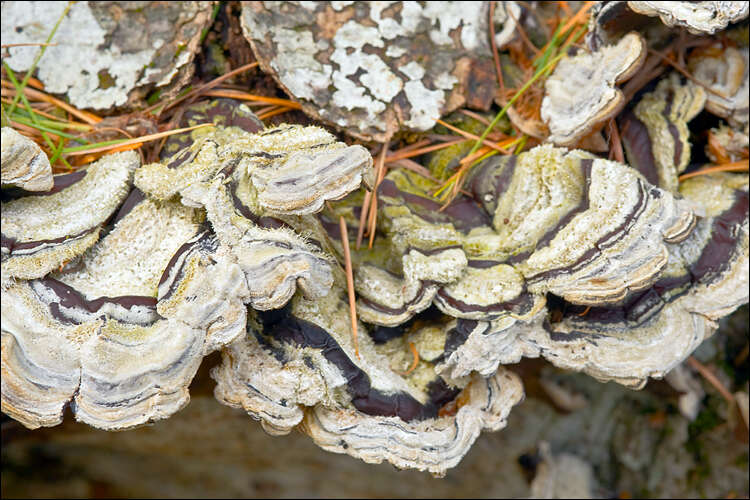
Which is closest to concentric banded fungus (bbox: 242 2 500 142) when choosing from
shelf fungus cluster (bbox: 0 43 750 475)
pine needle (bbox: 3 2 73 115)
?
shelf fungus cluster (bbox: 0 43 750 475)

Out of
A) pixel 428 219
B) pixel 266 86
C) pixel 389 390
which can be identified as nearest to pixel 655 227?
pixel 428 219

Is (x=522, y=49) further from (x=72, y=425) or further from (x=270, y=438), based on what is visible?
(x=72, y=425)

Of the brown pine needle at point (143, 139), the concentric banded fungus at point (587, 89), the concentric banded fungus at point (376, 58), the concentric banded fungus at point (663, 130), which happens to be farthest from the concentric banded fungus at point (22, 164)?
the concentric banded fungus at point (663, 130)

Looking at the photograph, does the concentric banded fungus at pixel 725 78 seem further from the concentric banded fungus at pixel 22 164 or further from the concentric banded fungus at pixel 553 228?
the concentric banded fungus at pixel 22 164

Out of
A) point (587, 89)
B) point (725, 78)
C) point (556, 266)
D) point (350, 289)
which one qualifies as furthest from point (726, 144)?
point (350, 289)

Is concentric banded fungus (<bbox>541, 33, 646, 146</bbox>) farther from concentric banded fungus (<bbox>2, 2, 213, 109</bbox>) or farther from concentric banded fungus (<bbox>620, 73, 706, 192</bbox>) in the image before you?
concentric banded fungus (<bbox>2, 2, 213, 109</bbox>)

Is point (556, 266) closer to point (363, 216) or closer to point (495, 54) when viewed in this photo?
point (363, 216)

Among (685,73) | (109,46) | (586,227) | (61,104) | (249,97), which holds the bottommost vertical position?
(586,227)
